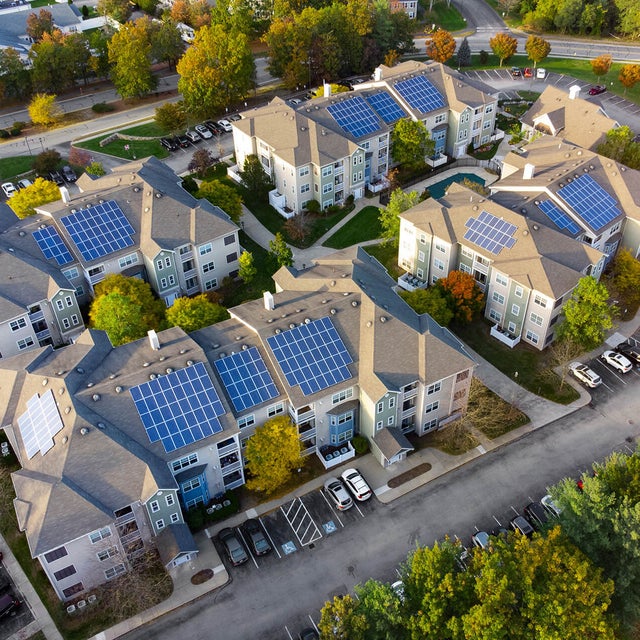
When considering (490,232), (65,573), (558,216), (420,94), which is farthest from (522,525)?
(420,94)

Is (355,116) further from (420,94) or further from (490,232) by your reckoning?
(490,232)

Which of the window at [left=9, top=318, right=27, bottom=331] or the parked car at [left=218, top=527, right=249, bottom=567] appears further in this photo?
the window at [left=9, top=318, right=27, bottom=331]

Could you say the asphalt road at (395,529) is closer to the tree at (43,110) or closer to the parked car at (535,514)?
the parked car at (535,514)

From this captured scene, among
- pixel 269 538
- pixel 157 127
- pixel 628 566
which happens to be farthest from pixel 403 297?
pixel 157 127

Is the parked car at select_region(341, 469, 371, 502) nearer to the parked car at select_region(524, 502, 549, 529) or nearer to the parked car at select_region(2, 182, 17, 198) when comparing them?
the parked car at select_region(524, 502, 549, 529)

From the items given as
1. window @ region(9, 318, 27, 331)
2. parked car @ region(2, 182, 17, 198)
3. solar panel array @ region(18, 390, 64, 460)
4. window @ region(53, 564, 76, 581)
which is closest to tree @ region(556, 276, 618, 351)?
solar panel array @ region(18, 390, 64, 460)

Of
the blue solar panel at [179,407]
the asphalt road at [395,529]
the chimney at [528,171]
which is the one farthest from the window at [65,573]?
the chimney at [528,171]
